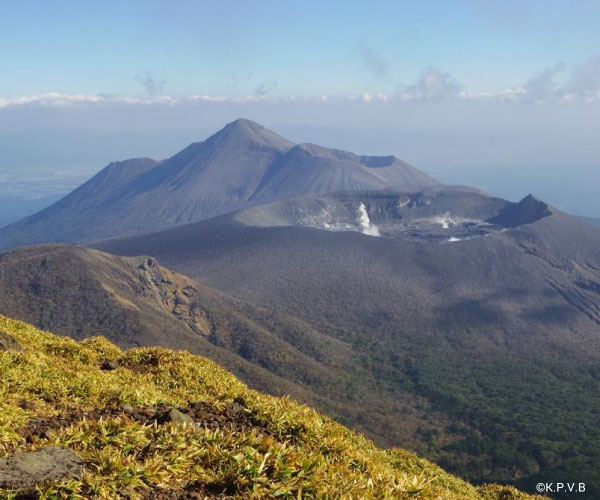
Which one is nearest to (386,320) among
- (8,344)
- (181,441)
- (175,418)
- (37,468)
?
(8,344)

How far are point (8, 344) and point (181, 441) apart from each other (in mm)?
7914

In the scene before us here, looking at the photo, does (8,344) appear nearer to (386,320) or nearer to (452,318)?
(386,320)

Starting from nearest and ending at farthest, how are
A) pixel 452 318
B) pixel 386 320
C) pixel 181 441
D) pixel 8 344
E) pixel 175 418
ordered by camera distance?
pixel 181 441 → pixel 175 418 → pixel 8 344 → pixel 386 320 → pixel 452 318

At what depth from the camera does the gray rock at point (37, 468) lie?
593 cm

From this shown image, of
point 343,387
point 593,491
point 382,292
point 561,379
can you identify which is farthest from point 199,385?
point 382,292

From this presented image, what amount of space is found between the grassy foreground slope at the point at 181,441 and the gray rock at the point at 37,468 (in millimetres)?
146

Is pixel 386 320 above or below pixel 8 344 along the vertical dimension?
below

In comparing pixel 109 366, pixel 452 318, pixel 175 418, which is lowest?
pixel 452 318

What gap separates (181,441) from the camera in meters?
7.43

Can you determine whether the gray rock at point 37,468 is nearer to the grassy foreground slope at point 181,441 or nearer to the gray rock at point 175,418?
the grassy foreground slope at point 181,441

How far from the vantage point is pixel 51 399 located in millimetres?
10023

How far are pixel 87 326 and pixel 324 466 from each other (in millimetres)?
86961

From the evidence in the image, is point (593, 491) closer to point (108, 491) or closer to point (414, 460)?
point (414, 460)

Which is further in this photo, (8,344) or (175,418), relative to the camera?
(8,344)
